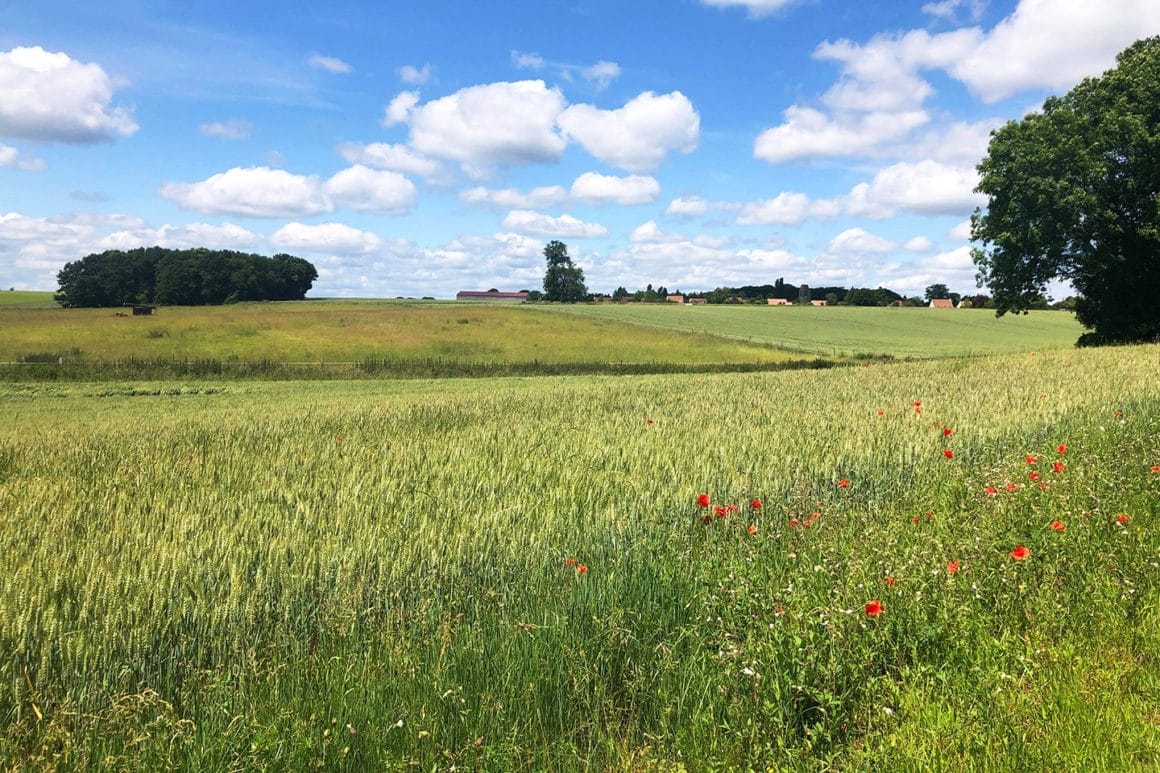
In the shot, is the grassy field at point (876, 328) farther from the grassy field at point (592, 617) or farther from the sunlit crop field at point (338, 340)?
the grassy field at point (592, 617)

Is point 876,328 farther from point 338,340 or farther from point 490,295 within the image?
point 490,295

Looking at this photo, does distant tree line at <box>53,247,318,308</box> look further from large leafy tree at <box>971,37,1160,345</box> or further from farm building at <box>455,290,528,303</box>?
large leafy tree at <box>971,37,1160,345</box>

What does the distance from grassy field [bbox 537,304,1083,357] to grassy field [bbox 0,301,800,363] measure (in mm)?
8644

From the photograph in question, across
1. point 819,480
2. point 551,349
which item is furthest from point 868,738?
point 551,349

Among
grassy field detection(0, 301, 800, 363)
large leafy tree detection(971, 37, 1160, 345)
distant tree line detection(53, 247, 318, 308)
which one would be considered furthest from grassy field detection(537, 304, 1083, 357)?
distant tree line detection(53, 247, 318, 308)

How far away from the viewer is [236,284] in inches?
4333

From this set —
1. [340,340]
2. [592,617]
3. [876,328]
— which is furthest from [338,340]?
[876,328]

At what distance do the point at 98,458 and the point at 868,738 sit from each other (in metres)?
9.53

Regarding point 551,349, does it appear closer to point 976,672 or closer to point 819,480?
point 819,480

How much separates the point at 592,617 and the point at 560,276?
13908 centimetres

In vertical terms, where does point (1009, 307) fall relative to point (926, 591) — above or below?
above

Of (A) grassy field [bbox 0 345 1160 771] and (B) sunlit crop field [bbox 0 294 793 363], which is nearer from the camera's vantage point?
(A) grassy field [bbox 0 345 1160 771]

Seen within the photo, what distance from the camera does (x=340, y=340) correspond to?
49.5 metres

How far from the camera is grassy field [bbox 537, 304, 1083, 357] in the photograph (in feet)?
183
